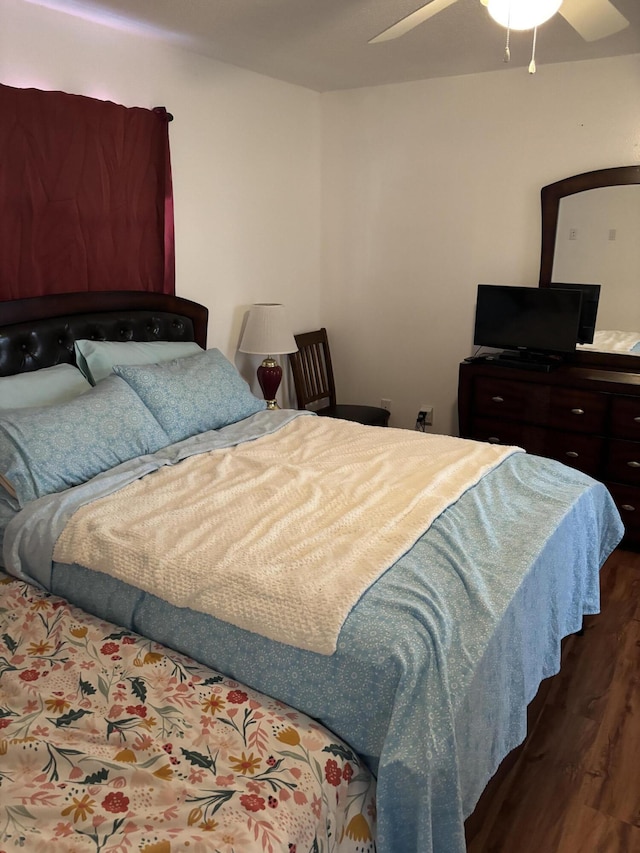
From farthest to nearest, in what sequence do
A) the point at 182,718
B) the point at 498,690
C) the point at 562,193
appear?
the point at 562,193, the point at 498,690, the point at 182,718

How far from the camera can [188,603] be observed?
5.31ft

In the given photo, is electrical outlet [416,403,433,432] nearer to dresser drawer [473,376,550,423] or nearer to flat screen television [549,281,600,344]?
dresser drawer [473,376,550,423]

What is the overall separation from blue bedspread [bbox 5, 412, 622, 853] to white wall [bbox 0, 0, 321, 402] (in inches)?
66.0

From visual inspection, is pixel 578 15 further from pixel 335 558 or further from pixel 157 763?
pixel 157 763

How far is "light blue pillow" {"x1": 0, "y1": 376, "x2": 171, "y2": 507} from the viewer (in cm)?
208

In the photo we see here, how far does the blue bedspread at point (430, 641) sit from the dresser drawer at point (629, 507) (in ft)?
3.95

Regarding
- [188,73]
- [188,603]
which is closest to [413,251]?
[188,73]

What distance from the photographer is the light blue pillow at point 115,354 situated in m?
2.70

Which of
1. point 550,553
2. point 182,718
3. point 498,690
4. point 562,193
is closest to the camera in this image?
point 182,718

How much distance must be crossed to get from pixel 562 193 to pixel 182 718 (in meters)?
3.23

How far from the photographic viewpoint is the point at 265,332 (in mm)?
3602

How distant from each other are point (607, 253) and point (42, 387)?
286 cm

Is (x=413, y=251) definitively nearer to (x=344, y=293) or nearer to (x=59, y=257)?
(x=344, y=293)

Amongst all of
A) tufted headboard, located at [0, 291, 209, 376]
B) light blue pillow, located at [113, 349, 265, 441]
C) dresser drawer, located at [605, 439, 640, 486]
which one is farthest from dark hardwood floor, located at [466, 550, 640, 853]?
tufted headboard, located at [0, 291, 209, 376]
